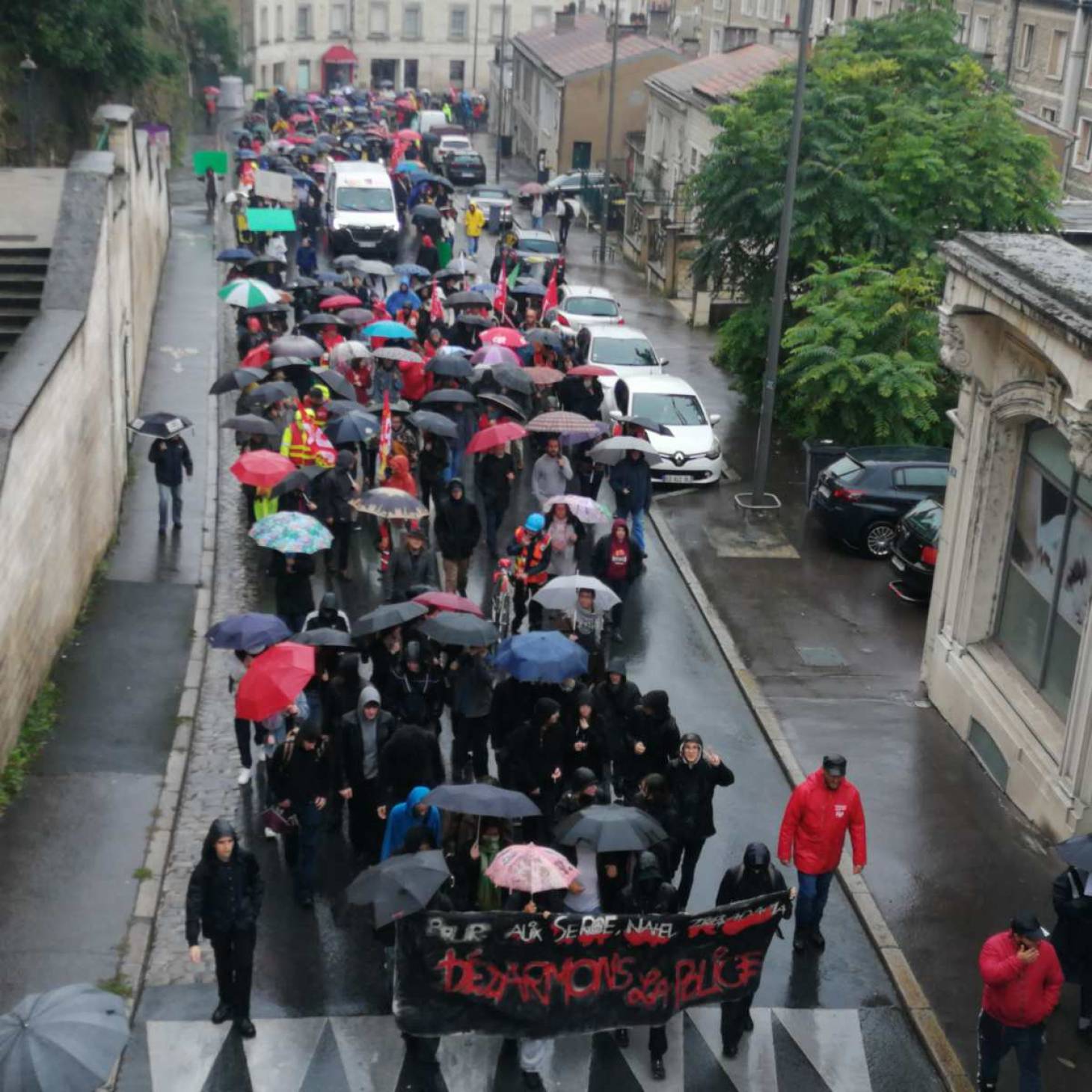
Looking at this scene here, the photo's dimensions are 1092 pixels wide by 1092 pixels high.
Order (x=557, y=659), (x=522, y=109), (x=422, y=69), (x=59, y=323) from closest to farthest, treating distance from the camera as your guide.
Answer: (x=557, y=659) → (x=59, y=323) → (x=522, y=109) → (x=422, y=69)

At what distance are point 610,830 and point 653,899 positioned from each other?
1.69 feet

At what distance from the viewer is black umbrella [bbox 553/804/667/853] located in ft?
35.8

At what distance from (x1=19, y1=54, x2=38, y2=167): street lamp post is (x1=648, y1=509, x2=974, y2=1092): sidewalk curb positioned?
2015cm

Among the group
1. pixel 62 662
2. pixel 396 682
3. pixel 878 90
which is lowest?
pixel 62 662

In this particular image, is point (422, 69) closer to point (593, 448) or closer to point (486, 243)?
point (486, 243)

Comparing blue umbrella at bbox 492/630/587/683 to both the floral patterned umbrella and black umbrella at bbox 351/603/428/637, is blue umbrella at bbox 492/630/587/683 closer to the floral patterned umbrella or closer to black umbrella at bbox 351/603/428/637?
black umbrella at bbox 351/603/428/637

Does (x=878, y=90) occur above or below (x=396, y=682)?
above

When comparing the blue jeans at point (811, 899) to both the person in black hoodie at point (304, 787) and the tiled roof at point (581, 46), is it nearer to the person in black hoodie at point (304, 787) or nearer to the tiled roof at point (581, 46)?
the person in black hoodie at point (304, 787)

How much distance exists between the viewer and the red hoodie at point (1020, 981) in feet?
33.3

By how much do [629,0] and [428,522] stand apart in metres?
86.4

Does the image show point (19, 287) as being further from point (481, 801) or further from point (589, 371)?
point (481, 801)

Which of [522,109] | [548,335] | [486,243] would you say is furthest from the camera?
[522,109]

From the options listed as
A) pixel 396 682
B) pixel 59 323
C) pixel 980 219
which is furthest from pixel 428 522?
pixel 980 219

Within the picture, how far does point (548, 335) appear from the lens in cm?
2600
